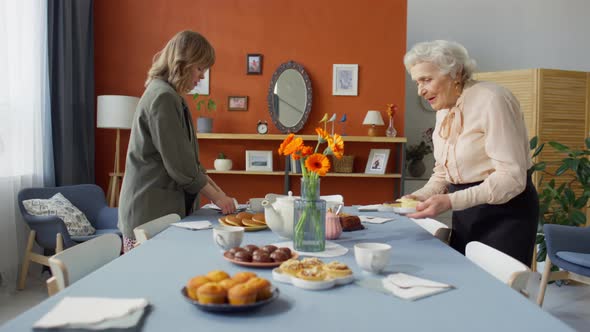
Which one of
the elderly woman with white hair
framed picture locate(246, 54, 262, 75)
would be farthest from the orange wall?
the elderly woman with white hair

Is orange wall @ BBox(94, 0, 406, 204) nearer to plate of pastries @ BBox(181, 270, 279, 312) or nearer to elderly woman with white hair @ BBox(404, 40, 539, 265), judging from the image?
elderly woman with white hair @ BBox(404, 40, 539, 265)

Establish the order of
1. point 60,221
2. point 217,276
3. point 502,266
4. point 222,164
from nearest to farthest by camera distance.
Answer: point 217,276, point 502,266, point 60,221, point 222,164

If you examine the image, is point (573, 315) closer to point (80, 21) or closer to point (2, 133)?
point (2, 133)

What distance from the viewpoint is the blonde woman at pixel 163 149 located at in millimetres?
2217

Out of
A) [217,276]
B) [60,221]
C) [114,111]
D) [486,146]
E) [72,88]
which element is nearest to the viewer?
[217,276]

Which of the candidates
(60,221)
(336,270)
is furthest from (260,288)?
(60,221)

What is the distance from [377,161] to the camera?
16.5ft

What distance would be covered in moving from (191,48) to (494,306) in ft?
5.56

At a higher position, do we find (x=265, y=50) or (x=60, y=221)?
(x=265, y=50)

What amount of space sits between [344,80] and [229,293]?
14.0 ft

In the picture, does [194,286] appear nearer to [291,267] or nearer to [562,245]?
[291,267]

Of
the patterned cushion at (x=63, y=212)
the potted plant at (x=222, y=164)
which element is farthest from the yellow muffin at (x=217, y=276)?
the potted plant at (x=222, y=164)

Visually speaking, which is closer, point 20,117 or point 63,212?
point 63,212

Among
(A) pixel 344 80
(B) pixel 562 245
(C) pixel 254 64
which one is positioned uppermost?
(C) pixel 254 64
